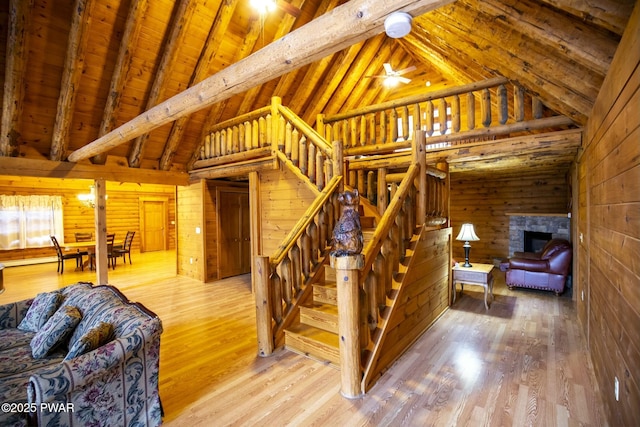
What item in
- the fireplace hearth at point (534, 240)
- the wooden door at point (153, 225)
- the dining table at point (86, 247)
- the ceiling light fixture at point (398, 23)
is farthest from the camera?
the wooden door at point (153, 225)

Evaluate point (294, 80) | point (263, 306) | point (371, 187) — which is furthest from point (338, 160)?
point (294, 80)

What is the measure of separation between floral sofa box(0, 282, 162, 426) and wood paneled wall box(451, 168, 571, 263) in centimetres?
727

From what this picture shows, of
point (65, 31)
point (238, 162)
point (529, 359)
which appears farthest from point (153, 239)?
point (529, 359)

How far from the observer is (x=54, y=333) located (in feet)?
7.61

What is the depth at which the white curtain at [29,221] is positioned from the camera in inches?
343

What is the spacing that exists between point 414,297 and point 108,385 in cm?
279

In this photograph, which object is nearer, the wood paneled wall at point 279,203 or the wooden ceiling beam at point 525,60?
the wooden ceiling beam at point 525,60

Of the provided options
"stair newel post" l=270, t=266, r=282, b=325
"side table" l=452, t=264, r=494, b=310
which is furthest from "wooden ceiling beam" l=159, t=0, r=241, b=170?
"side table" l=452, t=264, r=494, b=310

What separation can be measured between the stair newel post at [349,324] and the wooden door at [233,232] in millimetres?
4934

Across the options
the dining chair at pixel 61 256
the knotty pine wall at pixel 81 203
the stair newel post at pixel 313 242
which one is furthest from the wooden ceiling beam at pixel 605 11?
the knotty pine wall at pixel 81 203

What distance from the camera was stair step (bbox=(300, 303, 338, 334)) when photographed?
10.2ft

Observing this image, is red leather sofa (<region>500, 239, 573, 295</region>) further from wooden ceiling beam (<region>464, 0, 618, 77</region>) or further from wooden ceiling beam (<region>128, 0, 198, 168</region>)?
wooden ceiling beam (<region>128, 0, 198, 168</region>)

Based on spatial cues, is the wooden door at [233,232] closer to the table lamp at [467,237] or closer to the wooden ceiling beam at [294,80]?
the wooden ceiling beam at [294,80]

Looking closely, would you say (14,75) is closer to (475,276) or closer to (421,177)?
(421,177)
